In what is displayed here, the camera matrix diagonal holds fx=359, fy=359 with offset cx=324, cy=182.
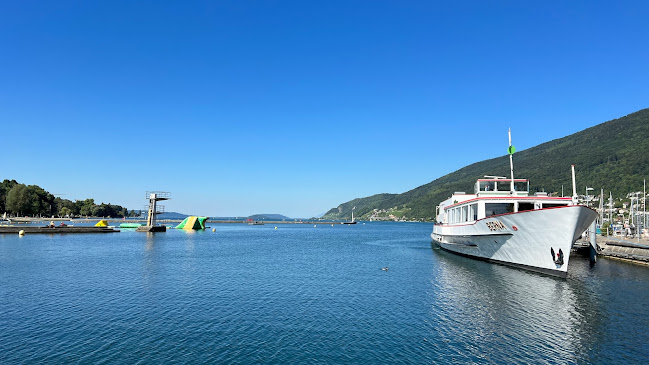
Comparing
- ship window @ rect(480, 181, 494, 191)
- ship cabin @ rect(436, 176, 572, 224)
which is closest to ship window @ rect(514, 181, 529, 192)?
ship cabin @ rect(436, 176, 572, 224)

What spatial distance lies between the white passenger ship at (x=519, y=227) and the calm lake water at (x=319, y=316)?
6.73ft

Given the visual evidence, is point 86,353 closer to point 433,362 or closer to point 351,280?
point 433,362

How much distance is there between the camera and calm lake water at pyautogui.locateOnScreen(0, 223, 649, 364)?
16703mm

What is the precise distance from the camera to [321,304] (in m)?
26.2

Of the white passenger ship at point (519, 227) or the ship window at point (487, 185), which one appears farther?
the ship window at point (487, 185)

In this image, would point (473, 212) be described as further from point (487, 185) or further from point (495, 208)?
point (487, 185)

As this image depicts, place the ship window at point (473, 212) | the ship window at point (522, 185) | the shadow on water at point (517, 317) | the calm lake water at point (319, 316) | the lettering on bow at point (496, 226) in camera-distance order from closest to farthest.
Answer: the calm lake water at point (319, 316) < the shadow on water at point (517, 317) < the lettering on bow at point (496, 226) < the ship window at point (473, 212) < the ship window at point (522, 185)

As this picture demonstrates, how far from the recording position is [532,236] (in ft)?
115

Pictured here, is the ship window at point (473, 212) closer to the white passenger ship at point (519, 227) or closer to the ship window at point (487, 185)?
the white passenger ship at point (519, 227)

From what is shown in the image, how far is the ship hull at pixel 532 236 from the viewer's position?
3189 centimetres

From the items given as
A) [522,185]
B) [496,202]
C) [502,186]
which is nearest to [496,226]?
[496,202]

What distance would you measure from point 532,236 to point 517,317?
15.5 m

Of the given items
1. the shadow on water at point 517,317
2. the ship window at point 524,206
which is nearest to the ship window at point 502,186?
the ship window at point 524,206

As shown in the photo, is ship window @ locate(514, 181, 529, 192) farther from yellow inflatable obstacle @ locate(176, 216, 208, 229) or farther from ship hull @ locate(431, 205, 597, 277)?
yellow inflatable obstacle @ locate(176, 216, 208, 229)
